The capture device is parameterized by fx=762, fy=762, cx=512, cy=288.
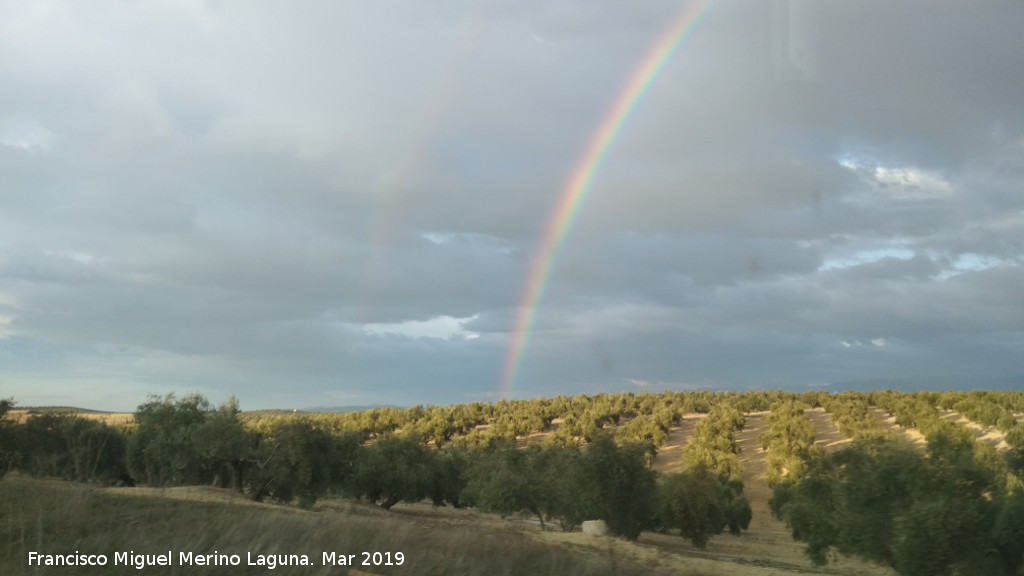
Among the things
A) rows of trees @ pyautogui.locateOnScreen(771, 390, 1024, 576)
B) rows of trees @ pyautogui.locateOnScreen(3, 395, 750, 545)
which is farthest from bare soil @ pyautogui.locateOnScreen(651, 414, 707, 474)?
rows of trees @ pyautogui.locateOnScreen(771, 390, 1024, 576)

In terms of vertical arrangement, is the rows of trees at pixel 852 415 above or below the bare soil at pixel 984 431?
above

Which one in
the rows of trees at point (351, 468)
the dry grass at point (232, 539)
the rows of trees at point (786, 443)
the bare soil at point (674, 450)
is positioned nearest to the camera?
the dry grass at point (232, 539)

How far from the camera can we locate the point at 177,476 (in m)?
50.2

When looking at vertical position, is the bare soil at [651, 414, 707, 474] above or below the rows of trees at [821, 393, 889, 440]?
below

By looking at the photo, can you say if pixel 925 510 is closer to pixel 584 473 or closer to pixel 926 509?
pixel 926 509

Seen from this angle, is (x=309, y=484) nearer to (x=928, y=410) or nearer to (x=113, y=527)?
(x=113, y=527)

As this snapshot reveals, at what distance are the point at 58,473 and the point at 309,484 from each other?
16953 mm

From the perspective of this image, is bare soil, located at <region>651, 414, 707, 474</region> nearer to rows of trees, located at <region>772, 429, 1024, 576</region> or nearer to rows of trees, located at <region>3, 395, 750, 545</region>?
rows of trees, located at <region>3, 395, 750, 545</region>

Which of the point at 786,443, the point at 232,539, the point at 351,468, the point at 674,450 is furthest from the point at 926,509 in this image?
the point at 674,450

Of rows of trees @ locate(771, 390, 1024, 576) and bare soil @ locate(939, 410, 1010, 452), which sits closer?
rows of trees @ locate(771, 390, 1024, 576)

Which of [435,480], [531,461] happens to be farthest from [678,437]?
[531,461]

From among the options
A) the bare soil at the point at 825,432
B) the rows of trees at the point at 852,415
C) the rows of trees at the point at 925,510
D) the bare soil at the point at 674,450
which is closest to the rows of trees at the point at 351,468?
the rows of trees at the point at 925,510

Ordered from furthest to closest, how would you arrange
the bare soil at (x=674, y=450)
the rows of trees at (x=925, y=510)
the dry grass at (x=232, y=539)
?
1. the bare soil at (x=674, y=450)
2. the rows of trees at (x=925, y=510)
3. the dry grass at (x=232, y=539)

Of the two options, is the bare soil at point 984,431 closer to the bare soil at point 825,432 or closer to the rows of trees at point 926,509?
the bare soil at point 825,432
